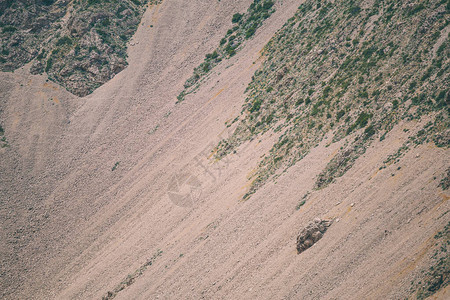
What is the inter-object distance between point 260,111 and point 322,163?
1569 centimetres

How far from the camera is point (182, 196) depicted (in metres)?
46.2

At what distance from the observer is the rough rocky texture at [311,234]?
28.1 meters

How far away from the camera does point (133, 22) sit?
71.9 m

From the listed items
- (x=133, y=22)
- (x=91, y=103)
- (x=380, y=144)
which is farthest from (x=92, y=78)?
(x=380, y=144)

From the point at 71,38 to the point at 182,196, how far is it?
123 feet

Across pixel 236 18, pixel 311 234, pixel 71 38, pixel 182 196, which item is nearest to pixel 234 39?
pixel 236 18

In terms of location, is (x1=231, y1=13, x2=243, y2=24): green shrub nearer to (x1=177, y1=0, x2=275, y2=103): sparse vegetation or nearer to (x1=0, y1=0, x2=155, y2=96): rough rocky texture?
(x1=177, y1=0, x2=275, y2=103): sparse vegetation

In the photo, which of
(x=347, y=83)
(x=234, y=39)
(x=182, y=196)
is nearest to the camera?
(x=347, y=83)

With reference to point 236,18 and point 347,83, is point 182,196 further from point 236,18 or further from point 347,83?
point 236,18

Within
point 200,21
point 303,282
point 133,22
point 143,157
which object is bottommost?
point 303,282

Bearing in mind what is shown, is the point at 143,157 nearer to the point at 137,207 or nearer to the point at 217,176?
the point at 137,207

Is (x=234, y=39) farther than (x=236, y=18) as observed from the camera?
→ No

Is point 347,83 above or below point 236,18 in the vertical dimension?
below

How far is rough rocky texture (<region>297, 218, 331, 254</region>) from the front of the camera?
1107 inches
